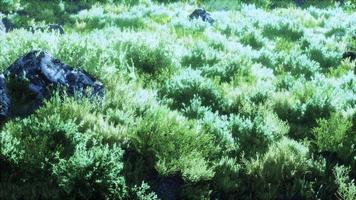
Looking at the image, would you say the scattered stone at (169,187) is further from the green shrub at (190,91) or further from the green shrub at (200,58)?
the green shrub at (200,58)

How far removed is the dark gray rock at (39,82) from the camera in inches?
225

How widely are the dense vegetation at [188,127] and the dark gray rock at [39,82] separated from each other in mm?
287

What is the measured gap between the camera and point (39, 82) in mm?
5875

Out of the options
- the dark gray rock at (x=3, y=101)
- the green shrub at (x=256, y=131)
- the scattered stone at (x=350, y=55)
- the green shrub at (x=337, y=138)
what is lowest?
the scattered stone at (x=350, y=55)

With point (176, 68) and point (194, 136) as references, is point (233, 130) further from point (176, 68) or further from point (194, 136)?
point (176, 68)

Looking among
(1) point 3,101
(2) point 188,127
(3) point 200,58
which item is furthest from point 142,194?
(3) point 200,58

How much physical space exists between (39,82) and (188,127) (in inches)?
85.1

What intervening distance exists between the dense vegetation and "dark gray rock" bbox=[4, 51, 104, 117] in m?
0.29

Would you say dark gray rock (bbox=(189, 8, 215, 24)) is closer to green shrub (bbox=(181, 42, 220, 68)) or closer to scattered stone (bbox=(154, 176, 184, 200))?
green shrub (bbox=(181, 42, 220, 68))

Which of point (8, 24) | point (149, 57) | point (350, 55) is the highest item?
point (149, 57)

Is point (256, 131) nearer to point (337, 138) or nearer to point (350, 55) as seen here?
point (337, 138)

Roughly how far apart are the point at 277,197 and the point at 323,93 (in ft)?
7.89

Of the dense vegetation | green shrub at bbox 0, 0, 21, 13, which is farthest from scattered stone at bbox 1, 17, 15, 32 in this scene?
the dense vegetation

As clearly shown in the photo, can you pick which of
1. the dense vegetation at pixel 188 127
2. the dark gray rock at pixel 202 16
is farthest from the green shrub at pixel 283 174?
the dark gray rock at pixel 202 16
